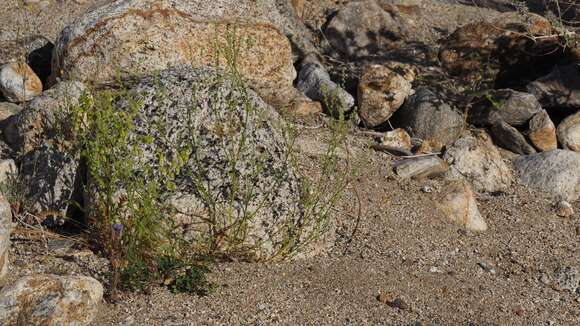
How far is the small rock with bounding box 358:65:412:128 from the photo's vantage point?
6629 millimetres

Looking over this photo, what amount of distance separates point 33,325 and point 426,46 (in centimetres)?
525

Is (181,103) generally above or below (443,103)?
above

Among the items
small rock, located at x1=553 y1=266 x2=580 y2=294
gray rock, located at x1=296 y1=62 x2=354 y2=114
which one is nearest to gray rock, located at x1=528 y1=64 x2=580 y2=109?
gray rock, located at x1=296 y1=62 x2=354 y2=114

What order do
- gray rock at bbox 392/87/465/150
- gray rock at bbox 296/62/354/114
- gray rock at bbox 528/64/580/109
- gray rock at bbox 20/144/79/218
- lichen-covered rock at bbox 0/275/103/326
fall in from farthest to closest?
gray rock at bbox 528/64/580/109 < gray rock at bbox 296/62/354/114 < gray rock at bbox 392/87/465/150 < gray rock at bbox 20/144/79/218 < lichen-covered rock at bbox 0/275/103/326

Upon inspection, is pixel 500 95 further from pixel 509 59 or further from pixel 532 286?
pixel 532 286

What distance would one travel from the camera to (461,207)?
5.50 m

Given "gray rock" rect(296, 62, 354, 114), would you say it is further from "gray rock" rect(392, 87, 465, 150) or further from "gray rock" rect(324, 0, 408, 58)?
"gray rock" rect(324, 0, 408, 58)

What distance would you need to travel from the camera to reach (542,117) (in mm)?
6727

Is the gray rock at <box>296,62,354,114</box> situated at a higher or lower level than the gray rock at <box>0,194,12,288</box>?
lower

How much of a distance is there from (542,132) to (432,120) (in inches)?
39.1

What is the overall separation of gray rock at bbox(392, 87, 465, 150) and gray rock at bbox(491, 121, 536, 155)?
38 centimetres

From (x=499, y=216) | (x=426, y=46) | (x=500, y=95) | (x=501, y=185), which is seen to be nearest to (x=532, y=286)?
(x=499, y=216)

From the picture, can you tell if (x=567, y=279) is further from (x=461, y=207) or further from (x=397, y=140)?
(x=397, y=140)

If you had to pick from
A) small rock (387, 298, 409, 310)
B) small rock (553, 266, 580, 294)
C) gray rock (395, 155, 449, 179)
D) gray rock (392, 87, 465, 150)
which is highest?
gray rock (392, 87, 465, 150)
